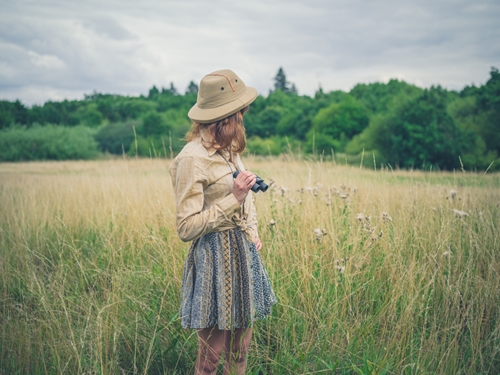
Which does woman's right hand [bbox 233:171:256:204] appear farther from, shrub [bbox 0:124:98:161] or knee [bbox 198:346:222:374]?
shrub [bbox 0:124:98:161]

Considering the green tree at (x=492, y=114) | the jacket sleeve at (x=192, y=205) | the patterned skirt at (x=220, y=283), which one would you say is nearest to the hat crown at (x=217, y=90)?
the jacket sleeve at (x=192, y=205)

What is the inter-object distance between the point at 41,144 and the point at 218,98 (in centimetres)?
1755

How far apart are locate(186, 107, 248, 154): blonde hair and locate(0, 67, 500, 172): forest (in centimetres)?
199

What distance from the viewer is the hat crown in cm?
190

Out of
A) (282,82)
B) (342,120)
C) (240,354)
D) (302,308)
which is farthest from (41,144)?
(282,82)

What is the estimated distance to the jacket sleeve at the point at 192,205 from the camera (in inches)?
68.7

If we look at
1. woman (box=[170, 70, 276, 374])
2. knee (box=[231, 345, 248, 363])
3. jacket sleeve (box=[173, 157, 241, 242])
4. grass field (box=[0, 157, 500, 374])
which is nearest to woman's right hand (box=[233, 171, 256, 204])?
woman (box=[170, 70, 276, 374])

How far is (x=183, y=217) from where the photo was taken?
5.75 ft

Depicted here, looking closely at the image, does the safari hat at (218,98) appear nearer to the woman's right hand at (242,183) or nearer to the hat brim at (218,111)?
the hat brim at (218,111)

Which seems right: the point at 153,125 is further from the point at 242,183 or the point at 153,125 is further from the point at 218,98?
the point at 242,183

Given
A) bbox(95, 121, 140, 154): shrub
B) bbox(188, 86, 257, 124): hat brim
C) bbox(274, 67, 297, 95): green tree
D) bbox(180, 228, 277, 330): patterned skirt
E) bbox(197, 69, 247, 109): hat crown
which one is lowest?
bbox(180, 228, 277, 330): patterned skirt

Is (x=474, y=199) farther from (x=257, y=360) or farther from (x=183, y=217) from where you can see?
(x=183, y=217)

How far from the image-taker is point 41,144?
16.8 metres

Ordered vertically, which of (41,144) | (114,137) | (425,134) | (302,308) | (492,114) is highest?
(114,137)
